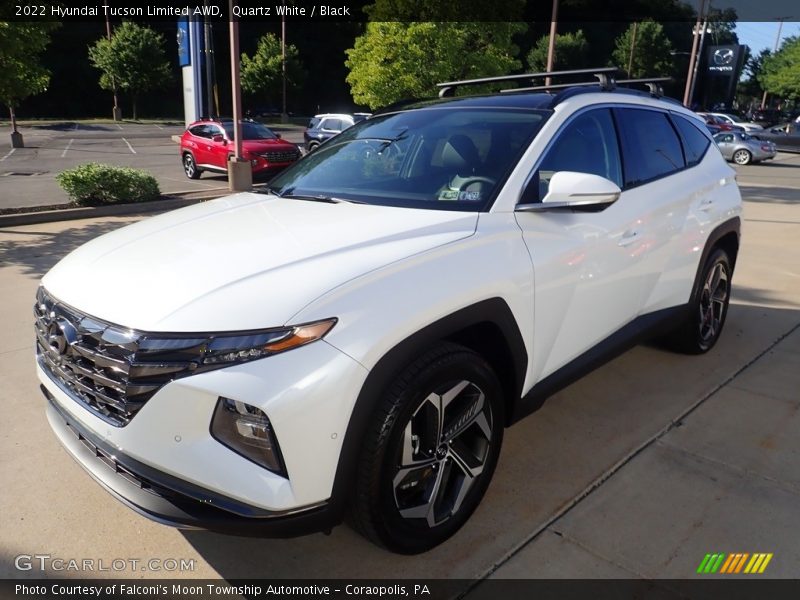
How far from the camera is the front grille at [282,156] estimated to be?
1509 centimetres

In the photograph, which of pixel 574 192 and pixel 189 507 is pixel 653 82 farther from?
pixel 189 507

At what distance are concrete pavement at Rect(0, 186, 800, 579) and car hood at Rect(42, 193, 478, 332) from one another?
3.27 ft

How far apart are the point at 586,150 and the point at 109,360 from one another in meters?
2.37

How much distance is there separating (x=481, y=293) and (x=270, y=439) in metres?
0.95

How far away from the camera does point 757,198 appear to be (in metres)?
13.5

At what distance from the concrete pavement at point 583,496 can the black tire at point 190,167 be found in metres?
12.8

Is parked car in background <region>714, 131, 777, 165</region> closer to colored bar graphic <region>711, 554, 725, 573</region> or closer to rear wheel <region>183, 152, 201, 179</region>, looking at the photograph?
rear wheel <region>183, 152, 201, 179</region>

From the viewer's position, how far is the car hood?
197 centimetres

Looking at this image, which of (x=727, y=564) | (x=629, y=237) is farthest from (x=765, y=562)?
(x=629, y=237)

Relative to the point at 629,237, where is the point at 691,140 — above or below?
above

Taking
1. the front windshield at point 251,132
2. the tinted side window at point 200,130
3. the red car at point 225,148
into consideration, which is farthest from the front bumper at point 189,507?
the tinted side window at point 200,130

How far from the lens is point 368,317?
201cm

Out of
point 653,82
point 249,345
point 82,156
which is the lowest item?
point 82,156

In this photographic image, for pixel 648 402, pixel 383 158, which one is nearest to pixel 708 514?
pixel 648 402
